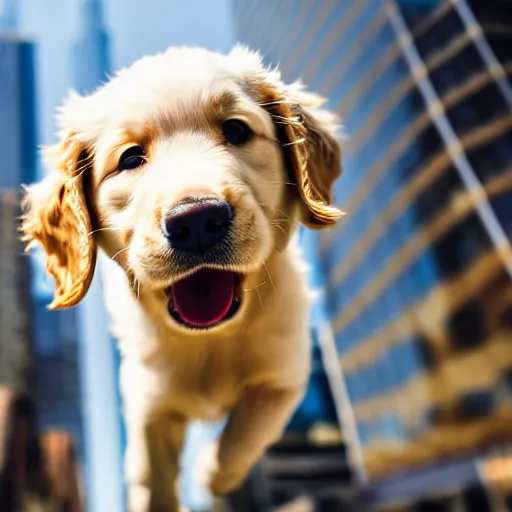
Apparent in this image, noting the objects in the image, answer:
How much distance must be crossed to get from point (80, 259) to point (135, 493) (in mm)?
355

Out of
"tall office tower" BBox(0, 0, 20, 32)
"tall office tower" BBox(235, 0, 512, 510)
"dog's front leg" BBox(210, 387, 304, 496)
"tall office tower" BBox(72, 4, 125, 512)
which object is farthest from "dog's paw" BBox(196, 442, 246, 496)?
"tall office tower" BBox(235, 0, 512, 510)

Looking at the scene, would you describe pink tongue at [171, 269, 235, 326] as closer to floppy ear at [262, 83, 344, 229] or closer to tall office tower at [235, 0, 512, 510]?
floppy ear at [262, 83, 344, 229]

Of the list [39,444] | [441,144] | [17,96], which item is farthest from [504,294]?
[17,96]

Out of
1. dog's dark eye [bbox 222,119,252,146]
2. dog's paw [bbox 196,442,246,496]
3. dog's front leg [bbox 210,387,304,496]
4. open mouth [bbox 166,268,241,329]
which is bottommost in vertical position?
dog's paw [bbox 196,442,246,496]

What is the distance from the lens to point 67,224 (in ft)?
2.03

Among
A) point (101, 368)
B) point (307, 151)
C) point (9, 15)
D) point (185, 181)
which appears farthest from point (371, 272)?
point (185, 181)

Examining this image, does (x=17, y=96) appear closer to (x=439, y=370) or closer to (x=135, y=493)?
(x=135, y=493)

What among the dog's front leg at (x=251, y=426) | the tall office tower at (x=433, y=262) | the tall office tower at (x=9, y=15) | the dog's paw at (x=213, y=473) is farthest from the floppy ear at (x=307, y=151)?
the tall office tower at (x=433, y=262)

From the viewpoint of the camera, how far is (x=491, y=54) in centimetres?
566

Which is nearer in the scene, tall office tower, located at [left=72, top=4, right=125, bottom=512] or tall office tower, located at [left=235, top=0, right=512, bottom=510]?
tall office tower, located at [left=72, top=4, right=125, bottom=512]

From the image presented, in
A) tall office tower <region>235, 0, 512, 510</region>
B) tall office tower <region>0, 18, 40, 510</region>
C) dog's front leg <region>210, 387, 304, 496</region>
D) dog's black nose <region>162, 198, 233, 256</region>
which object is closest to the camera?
dog's black nose <region>162, 198, 233, 256</region>

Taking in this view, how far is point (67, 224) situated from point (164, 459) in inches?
13.4

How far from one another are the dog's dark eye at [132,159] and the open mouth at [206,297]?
0.37ft

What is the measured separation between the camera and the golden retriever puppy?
0.54 metres
